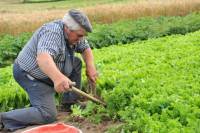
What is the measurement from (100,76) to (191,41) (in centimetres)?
430

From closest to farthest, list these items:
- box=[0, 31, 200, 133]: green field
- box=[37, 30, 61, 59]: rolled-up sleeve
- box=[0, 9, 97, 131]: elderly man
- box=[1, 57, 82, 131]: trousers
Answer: box=[0, 31, 200, 133]: green field < box=[37, 30, 61, 59]: rolled-up sleeve < box=[0, 9, 97, 131]: elderly man < box=[1, 57, 82, 131]: trousers

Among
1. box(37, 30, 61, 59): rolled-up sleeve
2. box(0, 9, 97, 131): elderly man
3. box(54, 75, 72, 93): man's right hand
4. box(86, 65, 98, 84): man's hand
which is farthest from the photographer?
box(86, 65, 98, 84): man's hand

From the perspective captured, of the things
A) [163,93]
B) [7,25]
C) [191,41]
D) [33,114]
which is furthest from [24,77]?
[7,25]

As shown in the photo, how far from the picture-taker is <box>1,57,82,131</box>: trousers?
726cm

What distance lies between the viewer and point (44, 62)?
6.75 metres

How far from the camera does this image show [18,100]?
839 centimetres

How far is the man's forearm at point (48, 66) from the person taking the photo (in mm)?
6668

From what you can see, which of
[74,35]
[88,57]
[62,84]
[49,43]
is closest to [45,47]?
[49,43]

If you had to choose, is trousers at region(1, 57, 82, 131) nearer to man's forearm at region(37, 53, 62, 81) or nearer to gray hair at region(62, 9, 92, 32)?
man's forearm at region(37, 53, 62, 81)

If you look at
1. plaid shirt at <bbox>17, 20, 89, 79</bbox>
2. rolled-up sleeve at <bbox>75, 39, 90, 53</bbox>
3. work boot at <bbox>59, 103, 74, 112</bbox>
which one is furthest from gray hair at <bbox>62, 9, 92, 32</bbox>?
work boot at <bbox>59, 103, 74, 112</bbox>

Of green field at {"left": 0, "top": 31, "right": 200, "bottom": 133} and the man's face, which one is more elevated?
the man's face

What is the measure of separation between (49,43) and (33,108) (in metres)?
0.99

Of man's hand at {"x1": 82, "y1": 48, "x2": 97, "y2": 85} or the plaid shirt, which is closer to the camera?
the plaid shirt

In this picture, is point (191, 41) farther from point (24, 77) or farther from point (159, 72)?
point (24, 77)
